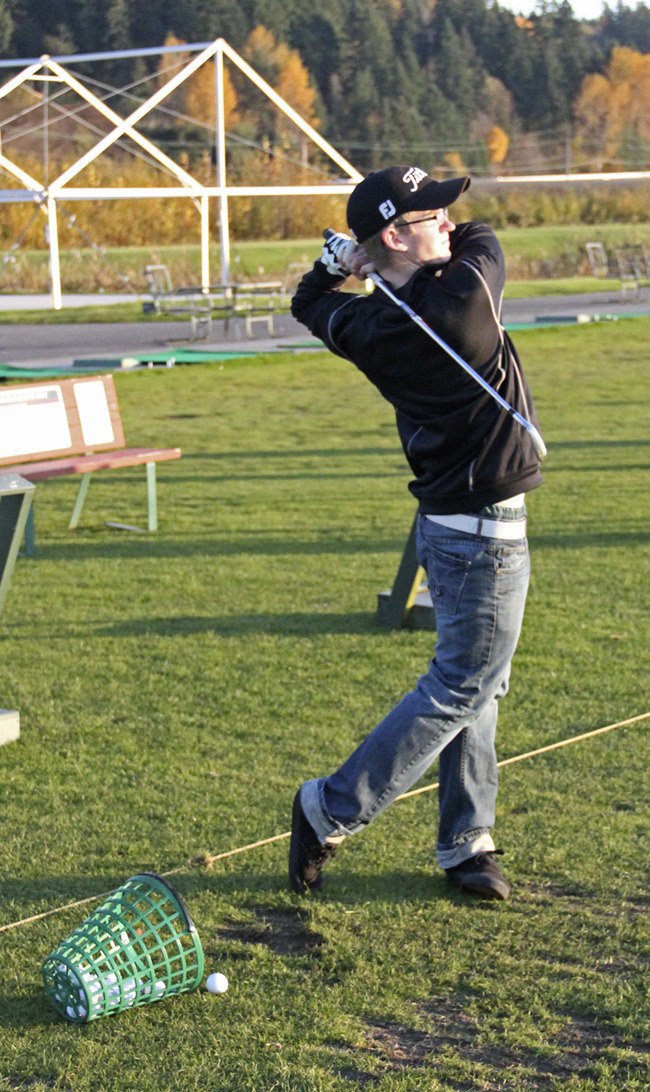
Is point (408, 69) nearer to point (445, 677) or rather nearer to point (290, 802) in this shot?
point (290, 802)

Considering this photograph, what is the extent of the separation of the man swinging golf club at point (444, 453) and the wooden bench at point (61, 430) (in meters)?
4.49

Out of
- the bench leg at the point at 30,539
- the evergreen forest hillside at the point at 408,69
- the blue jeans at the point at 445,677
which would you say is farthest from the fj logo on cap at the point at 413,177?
the evergreen forest hillside at the point at 408,69

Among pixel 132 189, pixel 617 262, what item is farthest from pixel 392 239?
pixel 617 262

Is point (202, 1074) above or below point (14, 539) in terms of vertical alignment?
below

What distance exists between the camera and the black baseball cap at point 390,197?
3.78 meters

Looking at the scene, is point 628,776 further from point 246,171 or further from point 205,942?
point 246,171

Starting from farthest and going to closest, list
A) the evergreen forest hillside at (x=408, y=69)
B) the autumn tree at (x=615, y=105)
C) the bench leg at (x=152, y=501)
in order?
the autumn tree at (x=615, y=105)
the evergreen forest hillside at (x=408, y=69)
the bench leg at (x=152, y=501)

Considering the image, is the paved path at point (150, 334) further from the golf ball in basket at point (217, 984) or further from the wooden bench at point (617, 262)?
the golf ball in basket at point (217, 984)

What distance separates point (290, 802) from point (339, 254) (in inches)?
76.1

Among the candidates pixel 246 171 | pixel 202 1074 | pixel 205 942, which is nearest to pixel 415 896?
pixel 205 942

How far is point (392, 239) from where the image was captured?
3.85 metres

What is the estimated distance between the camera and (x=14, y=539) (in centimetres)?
579

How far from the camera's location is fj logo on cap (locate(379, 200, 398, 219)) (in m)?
A: 3.78

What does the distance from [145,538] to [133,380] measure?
392 inches
